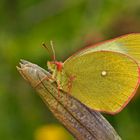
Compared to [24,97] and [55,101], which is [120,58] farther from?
[24,97]

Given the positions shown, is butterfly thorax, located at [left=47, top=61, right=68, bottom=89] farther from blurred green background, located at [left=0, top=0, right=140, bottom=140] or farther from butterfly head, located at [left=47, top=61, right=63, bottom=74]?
blurred green background, located at [left=0, top=0, right=140, bottom=140]

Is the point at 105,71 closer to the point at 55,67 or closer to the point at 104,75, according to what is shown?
the point at 104,75

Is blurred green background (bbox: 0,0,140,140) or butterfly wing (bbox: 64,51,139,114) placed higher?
butterfly wing (bbox: 64,51,139,114)

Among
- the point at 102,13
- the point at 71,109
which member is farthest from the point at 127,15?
the point at 71,109

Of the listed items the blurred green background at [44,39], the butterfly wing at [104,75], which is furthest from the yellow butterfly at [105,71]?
the blurred green background at [44,39]

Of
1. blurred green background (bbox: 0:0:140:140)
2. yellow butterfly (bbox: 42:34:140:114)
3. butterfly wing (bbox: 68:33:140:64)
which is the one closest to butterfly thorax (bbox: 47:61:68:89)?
yellow butterfly (bbox: 42:34:140:114)

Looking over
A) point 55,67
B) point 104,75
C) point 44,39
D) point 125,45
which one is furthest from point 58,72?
point 44,39
